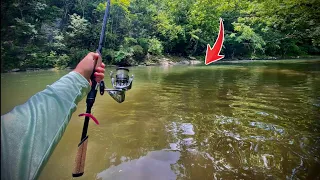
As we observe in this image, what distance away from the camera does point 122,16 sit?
73.8ft

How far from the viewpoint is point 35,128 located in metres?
0.74

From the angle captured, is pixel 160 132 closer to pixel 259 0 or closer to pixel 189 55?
pixel 259 0

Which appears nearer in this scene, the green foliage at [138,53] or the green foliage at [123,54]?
the green foliage at [123,54]

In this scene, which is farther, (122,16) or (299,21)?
(122,16)

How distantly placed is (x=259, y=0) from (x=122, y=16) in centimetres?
1574

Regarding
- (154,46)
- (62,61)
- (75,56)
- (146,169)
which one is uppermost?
(154,46)

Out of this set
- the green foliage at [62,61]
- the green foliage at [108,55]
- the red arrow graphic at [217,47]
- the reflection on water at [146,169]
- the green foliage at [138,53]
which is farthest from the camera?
the green foliage at [138,53]

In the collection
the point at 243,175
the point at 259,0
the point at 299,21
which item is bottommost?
the point at 243,175

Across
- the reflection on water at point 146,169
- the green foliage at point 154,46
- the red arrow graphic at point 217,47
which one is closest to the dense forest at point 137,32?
the green foliage at point 154,46

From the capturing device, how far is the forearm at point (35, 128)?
651 millimetres

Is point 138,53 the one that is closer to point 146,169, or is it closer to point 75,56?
point 75,56

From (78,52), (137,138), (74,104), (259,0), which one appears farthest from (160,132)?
(78,52)

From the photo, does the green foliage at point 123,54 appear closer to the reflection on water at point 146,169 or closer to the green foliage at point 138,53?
the green foliage at point 138,53

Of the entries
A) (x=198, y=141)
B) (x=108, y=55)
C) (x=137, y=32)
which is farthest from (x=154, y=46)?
(x=198, y=141)
